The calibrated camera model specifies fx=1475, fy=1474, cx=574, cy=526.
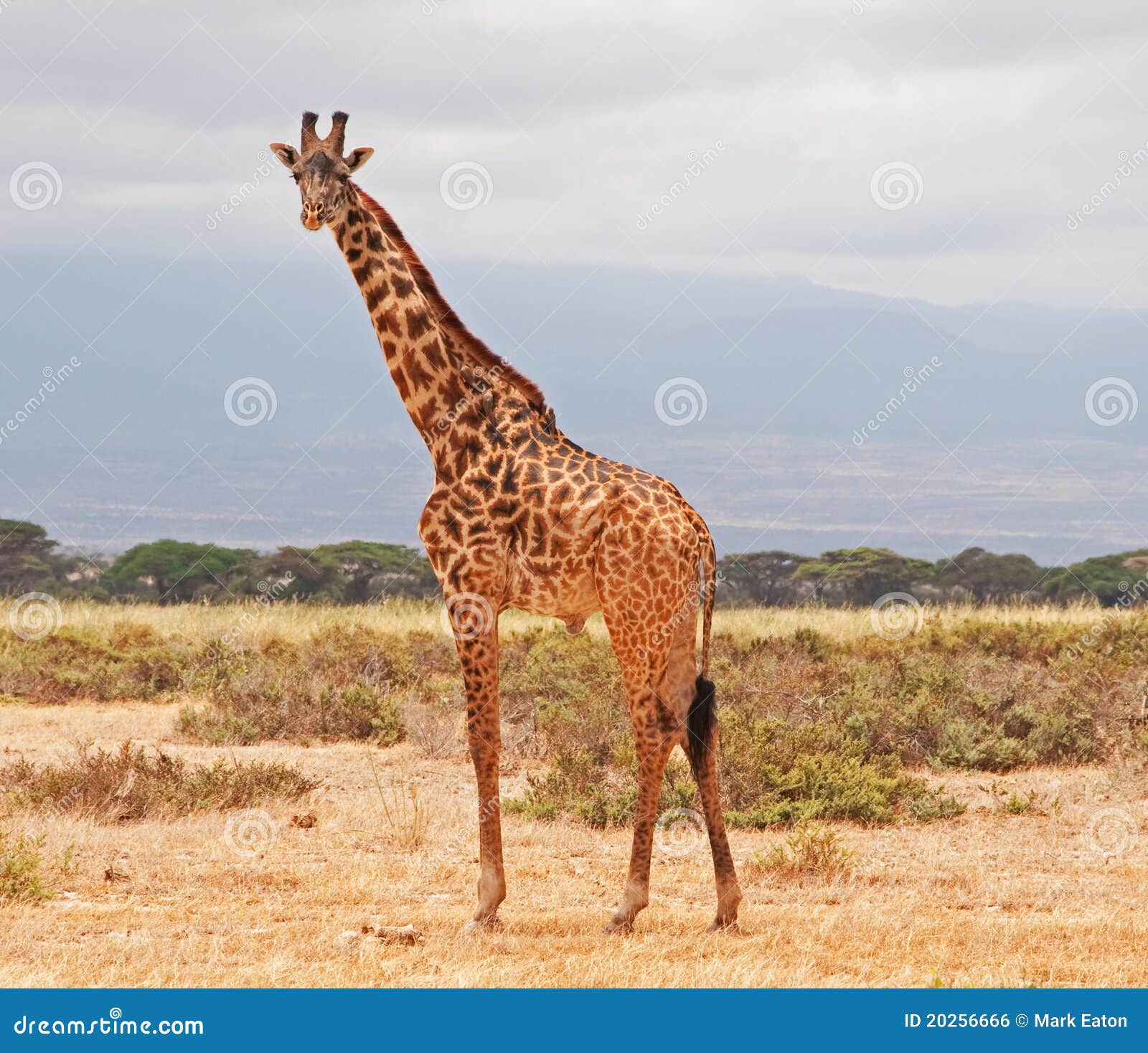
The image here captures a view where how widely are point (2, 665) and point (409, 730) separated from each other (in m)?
6.42

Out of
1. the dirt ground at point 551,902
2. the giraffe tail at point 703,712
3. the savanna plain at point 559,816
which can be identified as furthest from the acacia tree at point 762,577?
the giraffe tail at point 703,712

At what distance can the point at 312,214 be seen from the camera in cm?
789

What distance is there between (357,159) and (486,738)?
3256 mm

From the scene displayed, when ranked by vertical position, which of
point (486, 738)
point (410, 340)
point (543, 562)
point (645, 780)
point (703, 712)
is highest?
point (410, 340)

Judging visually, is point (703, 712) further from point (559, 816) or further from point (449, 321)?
point (559, 816)

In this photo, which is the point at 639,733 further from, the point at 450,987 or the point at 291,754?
the point at 291,754

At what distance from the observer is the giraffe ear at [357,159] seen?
808 centimetres

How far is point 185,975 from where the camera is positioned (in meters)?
6.71

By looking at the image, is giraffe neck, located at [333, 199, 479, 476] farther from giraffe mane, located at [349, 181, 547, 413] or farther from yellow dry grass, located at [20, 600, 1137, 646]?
yellow dry grass, located at [20, 600, 1137, 646]

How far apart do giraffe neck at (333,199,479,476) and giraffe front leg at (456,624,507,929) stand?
1098mm

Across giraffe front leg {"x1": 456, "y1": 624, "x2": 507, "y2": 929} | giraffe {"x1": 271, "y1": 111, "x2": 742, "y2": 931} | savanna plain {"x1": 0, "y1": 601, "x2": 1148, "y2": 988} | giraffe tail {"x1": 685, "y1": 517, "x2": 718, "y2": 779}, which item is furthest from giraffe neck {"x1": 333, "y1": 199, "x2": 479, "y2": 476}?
savanna plain {"x1": 0, "y1": 601, "x2": 1148, "y2": 988}

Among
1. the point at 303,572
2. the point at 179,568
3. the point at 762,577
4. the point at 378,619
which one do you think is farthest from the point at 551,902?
the point at 179,568

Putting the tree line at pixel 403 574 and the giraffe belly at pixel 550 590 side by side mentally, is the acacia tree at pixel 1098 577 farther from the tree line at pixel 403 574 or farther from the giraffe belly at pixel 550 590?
the giraffe belly at pixel 550 590

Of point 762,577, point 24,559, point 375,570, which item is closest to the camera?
point 375,570
